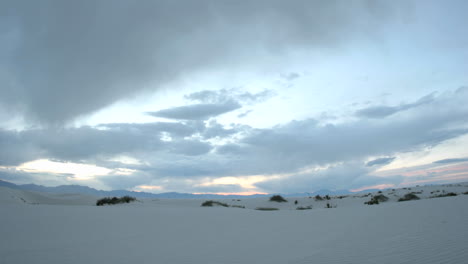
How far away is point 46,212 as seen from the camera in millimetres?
7961

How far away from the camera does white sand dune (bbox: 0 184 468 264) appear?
15.3 ft

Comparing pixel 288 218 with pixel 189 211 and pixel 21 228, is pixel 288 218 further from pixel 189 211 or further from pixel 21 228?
pixel 21 228

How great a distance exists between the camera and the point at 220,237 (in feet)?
21.8

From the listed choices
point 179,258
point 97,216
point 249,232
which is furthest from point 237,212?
point 179,258

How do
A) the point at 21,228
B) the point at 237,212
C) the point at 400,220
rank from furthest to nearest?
the point at 237,212, the point at 400,220, the point at 21,228

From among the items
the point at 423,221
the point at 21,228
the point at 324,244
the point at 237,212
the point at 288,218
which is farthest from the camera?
the point at 237,212

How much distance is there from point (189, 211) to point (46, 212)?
410 centimetres

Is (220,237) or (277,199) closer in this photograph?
(220,237)

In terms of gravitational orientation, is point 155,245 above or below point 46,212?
below

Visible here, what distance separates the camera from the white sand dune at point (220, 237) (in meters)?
4.66

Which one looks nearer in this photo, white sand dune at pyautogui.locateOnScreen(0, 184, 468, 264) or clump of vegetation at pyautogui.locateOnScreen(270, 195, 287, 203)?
white sand dune at pyautogui.locateOnScreen(0, 184, 468, 264)

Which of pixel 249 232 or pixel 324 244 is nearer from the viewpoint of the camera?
pixel 324 244

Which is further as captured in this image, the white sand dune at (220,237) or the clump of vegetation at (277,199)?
the clump of vegetation at (277,199)

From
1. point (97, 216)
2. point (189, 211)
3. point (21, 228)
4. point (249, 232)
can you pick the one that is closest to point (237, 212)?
point (189, 211)
